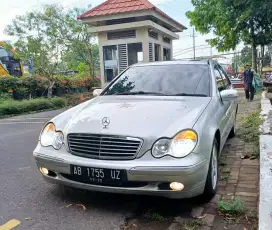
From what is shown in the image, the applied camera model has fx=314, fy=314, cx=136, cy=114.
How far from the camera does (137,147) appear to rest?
287 centimetres

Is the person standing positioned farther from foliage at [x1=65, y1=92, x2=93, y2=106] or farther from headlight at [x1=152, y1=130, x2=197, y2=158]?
headlight at [x1=152, y1=130, x2=197, y2=158]

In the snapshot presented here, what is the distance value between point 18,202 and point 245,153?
3.42 meters

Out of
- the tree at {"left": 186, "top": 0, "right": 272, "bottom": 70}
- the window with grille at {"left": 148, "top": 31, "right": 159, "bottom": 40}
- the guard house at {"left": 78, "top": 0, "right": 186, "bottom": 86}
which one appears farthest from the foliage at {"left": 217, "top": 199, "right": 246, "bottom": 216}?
the window with grille at {"left": 148, "top": 31, "right": 159, "bottom": 40}

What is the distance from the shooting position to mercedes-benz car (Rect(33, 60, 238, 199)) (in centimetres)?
284

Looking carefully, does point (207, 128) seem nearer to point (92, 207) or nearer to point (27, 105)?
point (92, 207)

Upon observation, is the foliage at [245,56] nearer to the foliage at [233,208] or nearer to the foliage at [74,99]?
the foliage at [74,99]

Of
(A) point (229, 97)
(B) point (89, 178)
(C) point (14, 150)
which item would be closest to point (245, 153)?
(A) point (229, 97)

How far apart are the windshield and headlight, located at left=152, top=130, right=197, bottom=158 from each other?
112 centimetres

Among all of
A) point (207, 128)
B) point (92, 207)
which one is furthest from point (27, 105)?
point (207, 128)

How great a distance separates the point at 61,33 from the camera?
19125 mm

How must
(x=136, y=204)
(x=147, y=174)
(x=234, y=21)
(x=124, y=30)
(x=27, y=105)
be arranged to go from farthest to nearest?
(x=124, y=30) < (x=234, y=21) < (x=27, y=105) < (x=136, y=204) < (x=147, y=174)

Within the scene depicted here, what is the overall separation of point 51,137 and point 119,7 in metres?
15.5

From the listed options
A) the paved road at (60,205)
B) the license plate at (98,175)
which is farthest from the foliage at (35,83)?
the license plate at (98,175)

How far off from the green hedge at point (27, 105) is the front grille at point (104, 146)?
11.5 metres
